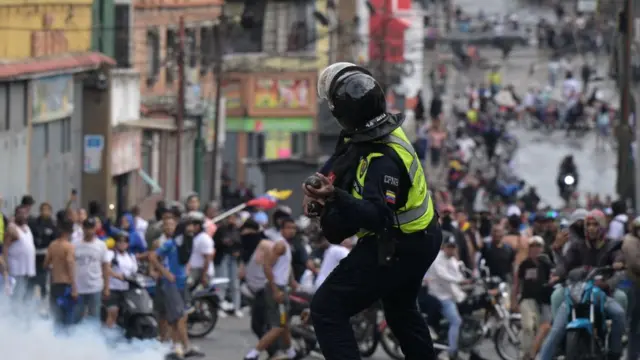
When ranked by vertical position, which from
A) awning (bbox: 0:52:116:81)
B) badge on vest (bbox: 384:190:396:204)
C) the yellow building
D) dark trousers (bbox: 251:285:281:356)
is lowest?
dark trousers (bbox: 251:285:281:356)

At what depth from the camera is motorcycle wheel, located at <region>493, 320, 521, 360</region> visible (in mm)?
20281

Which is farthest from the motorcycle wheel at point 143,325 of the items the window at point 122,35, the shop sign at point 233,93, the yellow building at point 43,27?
the shop sign at point 233,93

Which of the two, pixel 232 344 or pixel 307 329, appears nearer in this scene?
pixel 307 329

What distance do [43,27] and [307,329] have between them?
62.3ft

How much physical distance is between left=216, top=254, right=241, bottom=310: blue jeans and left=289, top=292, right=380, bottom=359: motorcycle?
178 inches

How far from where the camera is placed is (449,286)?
19.7 m

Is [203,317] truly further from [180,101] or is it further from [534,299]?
[180,101]

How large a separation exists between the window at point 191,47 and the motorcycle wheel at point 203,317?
2795 cm

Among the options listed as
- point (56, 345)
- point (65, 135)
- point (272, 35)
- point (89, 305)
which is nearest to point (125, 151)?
point (65, 135)

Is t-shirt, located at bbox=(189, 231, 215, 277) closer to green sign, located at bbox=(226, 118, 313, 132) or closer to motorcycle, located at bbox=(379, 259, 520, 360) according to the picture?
motorcycle, located at bbox=(379, 259, 520, 360)

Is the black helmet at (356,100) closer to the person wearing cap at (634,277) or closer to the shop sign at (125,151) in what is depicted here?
the person wearing cap at (634,277)

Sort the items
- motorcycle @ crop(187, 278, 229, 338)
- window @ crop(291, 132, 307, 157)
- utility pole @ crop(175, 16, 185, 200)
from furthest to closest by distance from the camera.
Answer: window @ crop(291, 132, 307, 157), utility pole @ crop(175, 16, 185, 200), motorcycle @ crop(187, 278, 229, 338)

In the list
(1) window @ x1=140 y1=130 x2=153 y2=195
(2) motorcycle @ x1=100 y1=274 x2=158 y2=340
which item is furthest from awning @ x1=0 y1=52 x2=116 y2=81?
(2) motorcycle @ x1=100 y1=274 x2=158 y2=340

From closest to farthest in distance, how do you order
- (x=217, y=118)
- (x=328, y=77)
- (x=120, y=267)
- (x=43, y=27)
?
(x=328, y=77) → (x=120, y=267) → (x=43, y=27) → (x=217, y=118)
